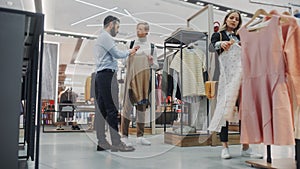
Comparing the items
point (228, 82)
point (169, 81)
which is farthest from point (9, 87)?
point (169, 81)

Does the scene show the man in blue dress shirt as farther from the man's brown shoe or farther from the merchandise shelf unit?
the merchandise shelf unit

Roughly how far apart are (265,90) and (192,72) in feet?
5.15

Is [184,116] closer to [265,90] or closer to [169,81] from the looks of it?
[169,81]

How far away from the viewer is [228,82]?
2016mm

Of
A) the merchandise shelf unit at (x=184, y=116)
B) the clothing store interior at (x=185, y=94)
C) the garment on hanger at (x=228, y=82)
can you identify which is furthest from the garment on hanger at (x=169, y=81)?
the garment on hanger at (x=228, y=82)

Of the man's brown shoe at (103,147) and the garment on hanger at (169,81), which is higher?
the garment on hanger at (169,81)

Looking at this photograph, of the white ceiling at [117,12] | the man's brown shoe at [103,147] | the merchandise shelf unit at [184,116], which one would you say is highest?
the white ceiling at [117,12]

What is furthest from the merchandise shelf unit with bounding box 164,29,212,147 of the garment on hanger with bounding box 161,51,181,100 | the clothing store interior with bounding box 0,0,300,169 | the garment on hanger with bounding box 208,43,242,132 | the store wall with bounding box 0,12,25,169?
the store wall with bounding box 0,12,25,169

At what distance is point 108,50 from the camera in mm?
2408

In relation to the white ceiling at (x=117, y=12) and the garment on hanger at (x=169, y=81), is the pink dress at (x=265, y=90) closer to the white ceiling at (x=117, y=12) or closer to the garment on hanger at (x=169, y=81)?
the garment on hanger at (x=169, y=81)

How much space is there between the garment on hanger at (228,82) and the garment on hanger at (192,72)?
75 centimetres

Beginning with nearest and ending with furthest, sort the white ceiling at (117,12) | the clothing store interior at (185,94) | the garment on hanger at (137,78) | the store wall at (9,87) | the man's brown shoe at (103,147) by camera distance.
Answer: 1. the store wall at (9,87)
2. the clothing store interior at (185,94)
3. the man's brown shoe at (103,147)
4. the garment on hanger at (137,78)
5. the white ceiling at (117,12)

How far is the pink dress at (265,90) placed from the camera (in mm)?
1326

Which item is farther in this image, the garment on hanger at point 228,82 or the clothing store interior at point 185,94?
the garment on hanger at point 228,82
